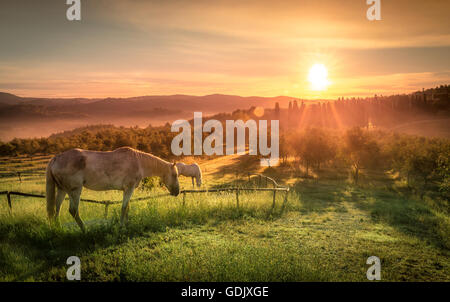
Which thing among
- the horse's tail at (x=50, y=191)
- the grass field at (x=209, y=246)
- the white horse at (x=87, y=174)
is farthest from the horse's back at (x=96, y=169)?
the grass field at (x=209, y=246)

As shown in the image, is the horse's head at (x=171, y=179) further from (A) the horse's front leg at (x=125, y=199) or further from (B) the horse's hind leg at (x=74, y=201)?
(B) the horse's hind leg at (x=74, y=201)

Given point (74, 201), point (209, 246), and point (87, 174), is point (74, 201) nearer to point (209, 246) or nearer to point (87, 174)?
point (87, 174)

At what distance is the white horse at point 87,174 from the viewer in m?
7.22

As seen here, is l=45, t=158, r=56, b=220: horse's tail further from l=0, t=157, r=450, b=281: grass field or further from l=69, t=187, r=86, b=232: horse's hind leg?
l=69, t=187, r=86, b=232: horse's hind leg

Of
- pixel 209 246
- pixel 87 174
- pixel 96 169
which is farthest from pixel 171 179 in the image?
pixel 209 246

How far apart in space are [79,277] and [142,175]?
3.56 metres

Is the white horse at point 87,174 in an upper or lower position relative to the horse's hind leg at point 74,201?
upper

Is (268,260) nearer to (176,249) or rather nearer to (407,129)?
(176,249)

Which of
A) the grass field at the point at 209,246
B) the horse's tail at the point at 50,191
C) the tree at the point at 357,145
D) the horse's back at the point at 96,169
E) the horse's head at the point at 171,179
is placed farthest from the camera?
the tree at the point at 357,145

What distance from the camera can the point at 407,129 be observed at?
158 metres

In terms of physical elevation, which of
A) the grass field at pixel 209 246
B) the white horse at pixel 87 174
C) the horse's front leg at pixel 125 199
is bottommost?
the grass field at pixel 209 246

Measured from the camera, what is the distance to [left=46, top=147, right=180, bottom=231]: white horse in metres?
7.22

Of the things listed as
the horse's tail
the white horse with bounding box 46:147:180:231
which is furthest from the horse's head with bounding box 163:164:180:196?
the horse's tail

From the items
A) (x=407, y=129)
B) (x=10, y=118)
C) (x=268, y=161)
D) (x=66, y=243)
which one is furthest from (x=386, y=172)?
(x=10, y=118)
